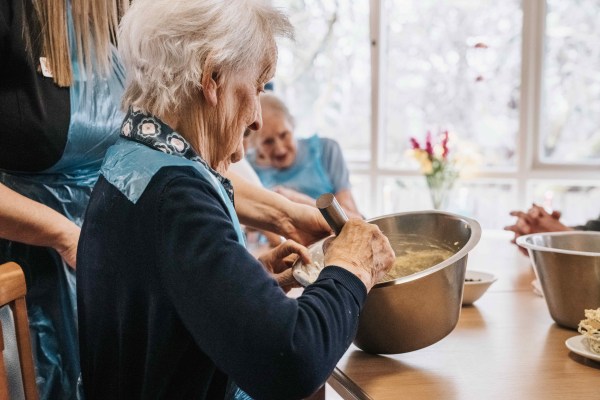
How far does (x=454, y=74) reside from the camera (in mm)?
4891

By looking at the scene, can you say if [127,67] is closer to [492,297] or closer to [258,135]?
[492,297]

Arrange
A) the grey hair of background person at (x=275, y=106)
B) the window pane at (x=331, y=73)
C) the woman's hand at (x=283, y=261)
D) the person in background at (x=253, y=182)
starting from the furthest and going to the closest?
the window pane at (x=331, y=73) → the grey hair of background person at (x=275, y=106) → the person in background at (x=253, y=182) → the woman's hand at (x=283, y=261)

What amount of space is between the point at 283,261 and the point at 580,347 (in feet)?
1.89

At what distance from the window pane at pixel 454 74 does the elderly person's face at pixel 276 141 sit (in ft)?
4.59

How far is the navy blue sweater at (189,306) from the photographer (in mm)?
882

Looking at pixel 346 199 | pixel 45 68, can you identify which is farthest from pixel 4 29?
pixel 346 199

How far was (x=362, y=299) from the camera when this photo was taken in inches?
40.0

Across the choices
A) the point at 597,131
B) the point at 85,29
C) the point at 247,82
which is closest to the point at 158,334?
the point at 247,82

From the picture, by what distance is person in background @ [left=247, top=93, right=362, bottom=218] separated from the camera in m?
3.84

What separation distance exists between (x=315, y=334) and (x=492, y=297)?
99cm

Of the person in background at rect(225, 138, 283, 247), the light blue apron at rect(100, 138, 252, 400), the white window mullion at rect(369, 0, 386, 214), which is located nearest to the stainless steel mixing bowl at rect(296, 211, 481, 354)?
the light blue apron at rect(100, 138, 252, 400)

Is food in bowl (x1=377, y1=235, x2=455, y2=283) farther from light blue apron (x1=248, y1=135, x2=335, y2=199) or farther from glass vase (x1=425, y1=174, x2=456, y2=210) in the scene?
glass vase (x1=425, y1=174, x2=456, y2=210)

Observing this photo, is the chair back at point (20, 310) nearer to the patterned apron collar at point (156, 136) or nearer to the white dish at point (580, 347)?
the patterned apron collar at point (156, 136)

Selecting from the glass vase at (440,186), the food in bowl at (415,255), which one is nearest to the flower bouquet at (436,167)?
the glass vase at (440,186)
